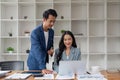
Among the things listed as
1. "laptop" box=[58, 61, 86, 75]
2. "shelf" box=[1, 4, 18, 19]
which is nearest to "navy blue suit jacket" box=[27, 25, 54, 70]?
"laptop" box=[58, 61, 86, 75]

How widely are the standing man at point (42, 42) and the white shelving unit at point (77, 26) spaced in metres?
1.64

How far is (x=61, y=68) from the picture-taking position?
2375mm

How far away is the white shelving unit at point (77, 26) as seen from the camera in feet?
15.3

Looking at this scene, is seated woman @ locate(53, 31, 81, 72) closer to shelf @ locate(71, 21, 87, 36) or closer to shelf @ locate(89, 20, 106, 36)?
shelf @ locate(71, 21, 87, 36)

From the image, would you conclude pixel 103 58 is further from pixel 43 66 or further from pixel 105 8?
pixel 43 66

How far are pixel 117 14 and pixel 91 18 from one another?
67cm

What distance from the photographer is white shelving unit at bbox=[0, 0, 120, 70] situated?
466 centimetres

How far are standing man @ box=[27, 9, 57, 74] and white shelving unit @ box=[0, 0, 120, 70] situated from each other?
1640 millimetres

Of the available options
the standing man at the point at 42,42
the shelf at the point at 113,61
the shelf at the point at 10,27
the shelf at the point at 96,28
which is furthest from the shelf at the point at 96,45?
the standing man at the point at 42,42

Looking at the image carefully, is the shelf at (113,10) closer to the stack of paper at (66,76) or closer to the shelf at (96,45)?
the shelf at (96,45)

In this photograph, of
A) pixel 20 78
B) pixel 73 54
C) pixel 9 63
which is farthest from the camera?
pixel 9 63

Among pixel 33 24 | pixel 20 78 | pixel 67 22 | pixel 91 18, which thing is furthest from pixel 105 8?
pixel 20 78

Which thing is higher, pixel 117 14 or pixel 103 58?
pixel 117 14

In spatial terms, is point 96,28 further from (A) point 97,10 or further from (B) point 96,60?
(B) point 96,60
